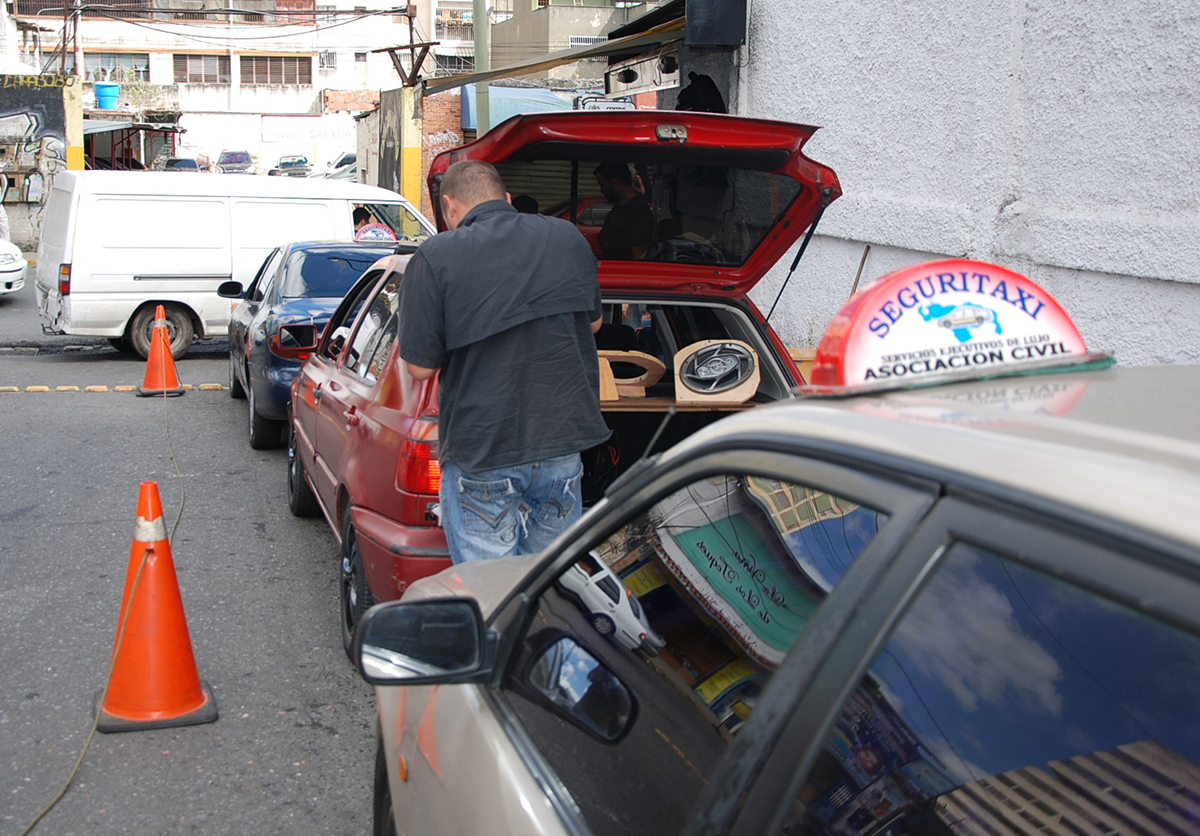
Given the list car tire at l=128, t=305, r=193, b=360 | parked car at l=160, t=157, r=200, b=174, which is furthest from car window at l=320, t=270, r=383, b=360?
parked car at l=160, t=157, r=200, b=174

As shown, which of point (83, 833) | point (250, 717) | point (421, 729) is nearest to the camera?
point (421, 729)

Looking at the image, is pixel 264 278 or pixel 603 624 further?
pixel 264 278

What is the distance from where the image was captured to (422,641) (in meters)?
1.99

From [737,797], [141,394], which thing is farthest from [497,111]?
[737,797]

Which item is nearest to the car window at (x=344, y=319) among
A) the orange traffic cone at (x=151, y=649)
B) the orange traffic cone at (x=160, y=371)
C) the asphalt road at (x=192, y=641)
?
the asphalt road at (x=192, y=641)

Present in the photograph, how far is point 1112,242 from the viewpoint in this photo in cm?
544

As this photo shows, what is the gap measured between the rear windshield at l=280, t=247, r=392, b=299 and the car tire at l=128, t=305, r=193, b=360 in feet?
14.2

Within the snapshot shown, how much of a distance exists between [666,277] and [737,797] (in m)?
3.75

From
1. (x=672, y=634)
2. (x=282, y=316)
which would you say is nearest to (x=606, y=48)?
(x=282, y=316)

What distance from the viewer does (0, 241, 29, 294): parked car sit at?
55.8ft

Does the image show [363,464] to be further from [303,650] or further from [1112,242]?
[1112,242]

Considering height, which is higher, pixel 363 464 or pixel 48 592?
pixel 363 464

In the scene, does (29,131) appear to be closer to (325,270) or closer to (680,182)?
(325,270)

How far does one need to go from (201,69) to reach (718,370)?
223 feet
